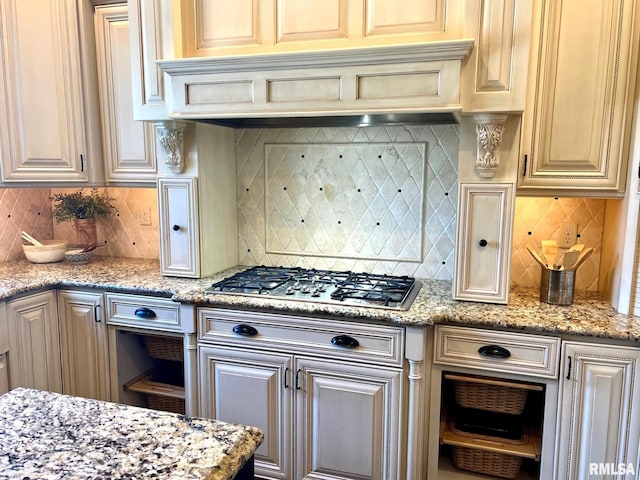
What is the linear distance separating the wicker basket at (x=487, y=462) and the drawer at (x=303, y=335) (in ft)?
2.14

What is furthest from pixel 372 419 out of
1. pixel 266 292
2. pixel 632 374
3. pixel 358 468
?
pixel 632 374

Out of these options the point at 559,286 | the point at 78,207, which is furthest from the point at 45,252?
the point at 559,286

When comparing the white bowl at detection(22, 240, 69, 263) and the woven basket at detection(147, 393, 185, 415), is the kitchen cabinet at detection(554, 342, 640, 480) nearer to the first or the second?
the woven basket at detection(147, 393, 185, 415)

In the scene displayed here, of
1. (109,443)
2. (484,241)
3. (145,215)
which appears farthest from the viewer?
(145,215)

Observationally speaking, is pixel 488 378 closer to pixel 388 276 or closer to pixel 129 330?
pixel 388 276

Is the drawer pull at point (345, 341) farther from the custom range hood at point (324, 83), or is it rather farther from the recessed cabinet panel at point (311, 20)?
the recessed cabinet panel at point (311, 20)

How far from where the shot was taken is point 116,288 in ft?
7.92

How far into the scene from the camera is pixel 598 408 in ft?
6.12

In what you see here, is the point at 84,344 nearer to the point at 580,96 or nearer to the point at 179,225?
the point at 179,225

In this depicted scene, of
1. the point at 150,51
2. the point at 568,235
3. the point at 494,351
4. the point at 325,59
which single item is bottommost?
the point at 494,351

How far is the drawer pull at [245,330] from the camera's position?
7.04 ft

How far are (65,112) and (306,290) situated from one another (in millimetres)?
1685

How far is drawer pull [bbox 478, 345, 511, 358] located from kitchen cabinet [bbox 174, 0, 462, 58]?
4.18 ft

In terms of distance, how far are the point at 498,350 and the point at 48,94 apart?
2.60m
